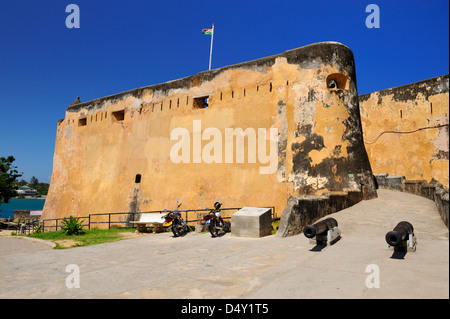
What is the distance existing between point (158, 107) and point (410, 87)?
48.0ft

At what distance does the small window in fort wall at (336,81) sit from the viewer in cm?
1260

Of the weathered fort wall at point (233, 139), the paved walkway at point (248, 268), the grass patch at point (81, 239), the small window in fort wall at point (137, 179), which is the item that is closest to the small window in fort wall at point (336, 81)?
the weathered fort wall at point (233, 139)

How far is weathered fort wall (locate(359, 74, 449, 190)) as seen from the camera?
17.2m

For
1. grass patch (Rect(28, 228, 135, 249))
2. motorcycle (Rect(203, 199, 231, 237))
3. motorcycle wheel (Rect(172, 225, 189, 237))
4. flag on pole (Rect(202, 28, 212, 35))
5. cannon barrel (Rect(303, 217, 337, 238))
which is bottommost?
grass patch (Rect(28, 228, 135, 249))

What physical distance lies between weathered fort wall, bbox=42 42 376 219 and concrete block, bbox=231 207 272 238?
3.91 meters

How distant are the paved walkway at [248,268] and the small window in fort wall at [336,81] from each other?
6.28 meters

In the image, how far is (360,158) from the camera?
12.2 meters

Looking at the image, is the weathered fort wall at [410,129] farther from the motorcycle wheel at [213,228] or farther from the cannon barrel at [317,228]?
the motorcycle wheel at [213,228]

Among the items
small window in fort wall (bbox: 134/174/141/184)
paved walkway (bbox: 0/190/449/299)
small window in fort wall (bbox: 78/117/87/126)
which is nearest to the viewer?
paved walkway (bbox: 0/190/449/299)

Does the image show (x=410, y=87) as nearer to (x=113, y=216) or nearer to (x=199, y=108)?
(x=199, y=108)

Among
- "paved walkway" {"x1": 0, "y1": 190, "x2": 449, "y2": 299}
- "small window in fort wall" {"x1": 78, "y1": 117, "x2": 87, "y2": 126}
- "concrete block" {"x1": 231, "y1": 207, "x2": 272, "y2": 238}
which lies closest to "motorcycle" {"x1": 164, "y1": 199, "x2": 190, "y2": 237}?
"paved walkway" {"x1": 0, "y1": 190, "x2": 449, "y2": 299}

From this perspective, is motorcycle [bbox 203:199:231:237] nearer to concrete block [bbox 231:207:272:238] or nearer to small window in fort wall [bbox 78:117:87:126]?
concrete block [bbox 231:207:272:238]

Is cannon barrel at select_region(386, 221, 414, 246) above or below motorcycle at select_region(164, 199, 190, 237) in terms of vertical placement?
above

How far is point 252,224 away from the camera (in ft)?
27.3
